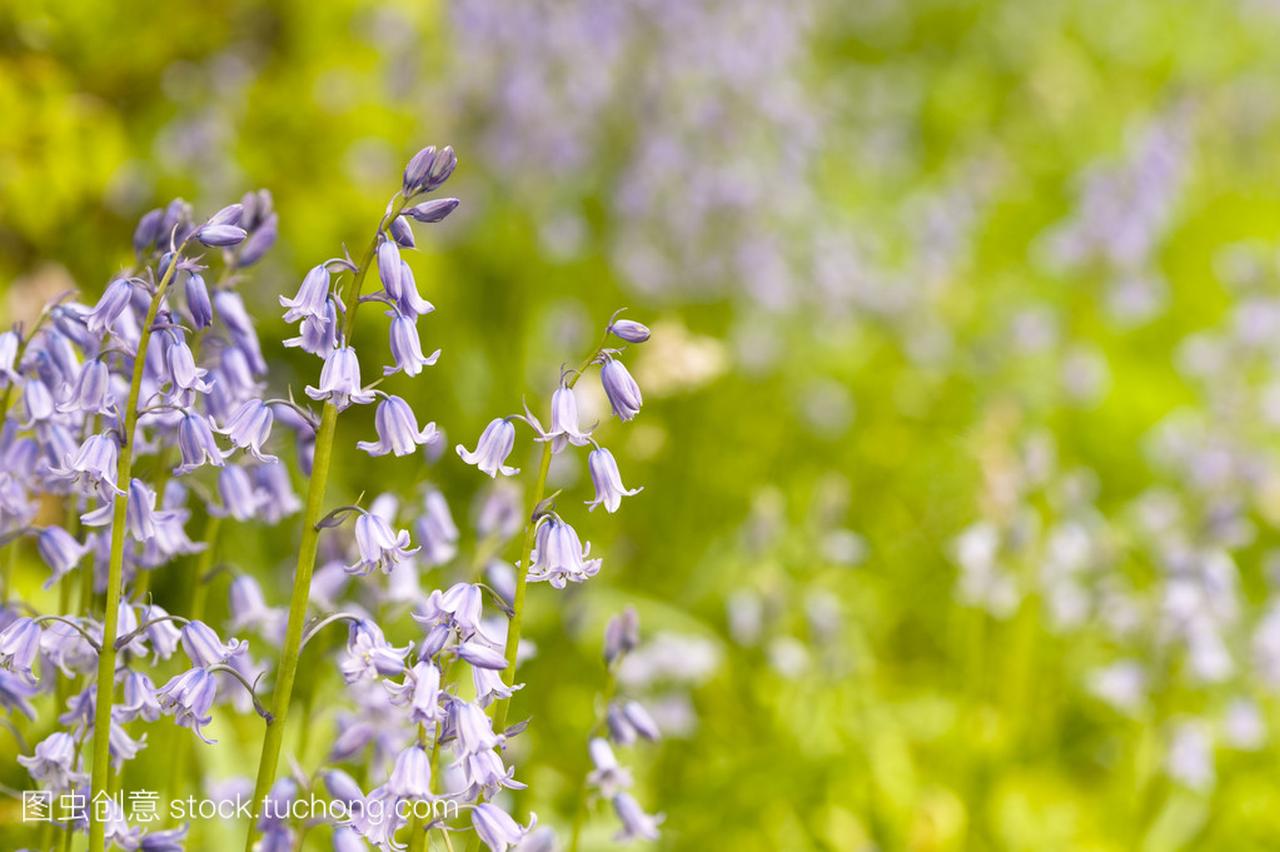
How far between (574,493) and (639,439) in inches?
31.9

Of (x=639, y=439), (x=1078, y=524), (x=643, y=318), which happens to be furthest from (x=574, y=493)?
(x=1078, y=524)

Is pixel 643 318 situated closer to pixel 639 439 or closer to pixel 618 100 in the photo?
pixel 618 100

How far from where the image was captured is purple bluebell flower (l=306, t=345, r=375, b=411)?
1828 mm

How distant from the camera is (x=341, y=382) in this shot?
1837mm

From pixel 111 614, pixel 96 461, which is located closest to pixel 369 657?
pixel 111 614

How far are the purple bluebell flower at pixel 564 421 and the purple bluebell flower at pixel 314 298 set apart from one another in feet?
1.28

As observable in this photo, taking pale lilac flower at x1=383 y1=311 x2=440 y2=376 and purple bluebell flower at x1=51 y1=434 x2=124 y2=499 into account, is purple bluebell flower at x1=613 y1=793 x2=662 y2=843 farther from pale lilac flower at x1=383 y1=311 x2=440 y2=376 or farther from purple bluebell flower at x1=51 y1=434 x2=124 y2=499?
purple bluebell flower at x1=51 y1=434 x2=124 y2=499

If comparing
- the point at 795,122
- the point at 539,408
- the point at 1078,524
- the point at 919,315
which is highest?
the point at 795,122

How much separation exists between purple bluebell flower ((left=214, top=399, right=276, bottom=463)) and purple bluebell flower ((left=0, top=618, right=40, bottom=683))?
427mm

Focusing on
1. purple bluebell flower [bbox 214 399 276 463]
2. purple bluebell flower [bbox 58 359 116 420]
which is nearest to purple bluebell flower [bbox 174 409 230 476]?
purple bluebell flower [bbox 214 399 276 463]

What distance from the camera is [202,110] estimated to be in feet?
17.4

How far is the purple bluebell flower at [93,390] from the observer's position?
1938 mm

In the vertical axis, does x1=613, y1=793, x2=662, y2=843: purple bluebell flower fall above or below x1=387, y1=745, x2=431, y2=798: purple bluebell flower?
above

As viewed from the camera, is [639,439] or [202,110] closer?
[639,439]
